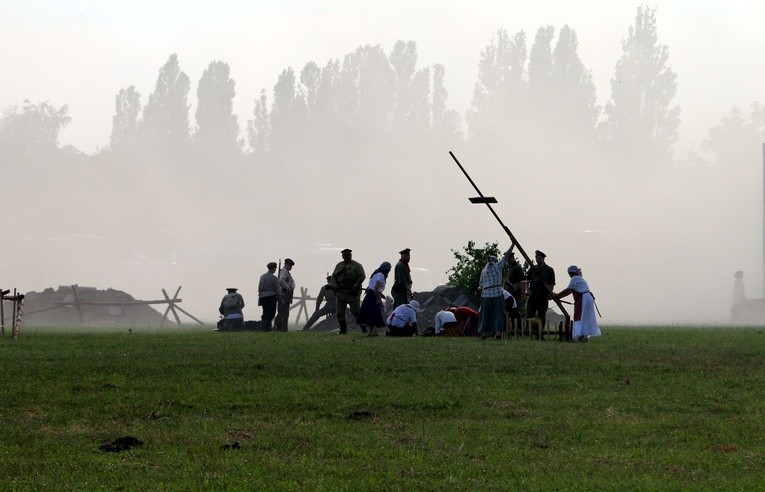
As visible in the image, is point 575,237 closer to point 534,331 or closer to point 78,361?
point 534,331

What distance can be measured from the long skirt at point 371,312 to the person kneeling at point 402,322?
0.25 metres

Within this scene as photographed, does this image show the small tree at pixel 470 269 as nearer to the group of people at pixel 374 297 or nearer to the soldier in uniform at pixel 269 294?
the group of people at pixel 374 297

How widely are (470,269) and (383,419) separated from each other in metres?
20.8

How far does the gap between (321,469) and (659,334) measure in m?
19.7

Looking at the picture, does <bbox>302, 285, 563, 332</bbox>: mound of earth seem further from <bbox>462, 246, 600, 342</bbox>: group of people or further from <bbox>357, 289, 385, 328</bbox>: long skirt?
<bbox>462, 246, 600, 342</bbox>: group of people

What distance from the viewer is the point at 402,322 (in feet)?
98.6

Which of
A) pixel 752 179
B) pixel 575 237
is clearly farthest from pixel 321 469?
pixel 752 179

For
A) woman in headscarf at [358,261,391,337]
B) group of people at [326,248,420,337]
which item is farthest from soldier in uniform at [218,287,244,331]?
woman in headscarf at [358,261,391,337]

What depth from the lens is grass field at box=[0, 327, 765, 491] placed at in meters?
11.0

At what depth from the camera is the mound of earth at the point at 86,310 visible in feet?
172

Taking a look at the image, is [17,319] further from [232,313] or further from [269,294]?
[232,313]

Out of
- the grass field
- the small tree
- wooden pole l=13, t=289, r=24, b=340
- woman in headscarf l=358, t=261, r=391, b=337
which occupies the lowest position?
the grass field

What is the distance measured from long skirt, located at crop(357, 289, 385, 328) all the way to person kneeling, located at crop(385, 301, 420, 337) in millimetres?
254

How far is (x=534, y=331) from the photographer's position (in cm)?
2892
